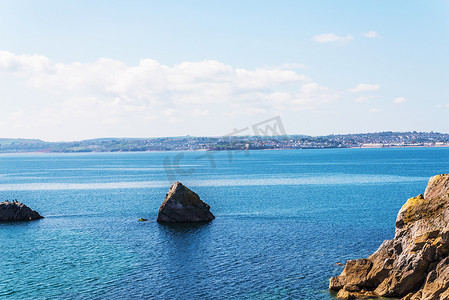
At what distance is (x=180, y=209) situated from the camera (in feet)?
228

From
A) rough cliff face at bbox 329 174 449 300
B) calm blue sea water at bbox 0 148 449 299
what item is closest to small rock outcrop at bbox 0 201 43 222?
calm blue sea water at bbox 0 148 449 299

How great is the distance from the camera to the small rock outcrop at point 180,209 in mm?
69125

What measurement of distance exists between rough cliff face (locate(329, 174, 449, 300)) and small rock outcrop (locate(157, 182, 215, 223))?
35571 mm

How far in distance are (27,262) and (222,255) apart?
22149 mm

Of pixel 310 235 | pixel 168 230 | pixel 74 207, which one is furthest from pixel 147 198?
pixel 310 235

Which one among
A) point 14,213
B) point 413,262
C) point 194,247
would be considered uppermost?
point 14,213

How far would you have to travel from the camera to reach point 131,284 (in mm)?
39219

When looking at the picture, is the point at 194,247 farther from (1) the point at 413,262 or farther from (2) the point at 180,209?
(1) the point at 413,262

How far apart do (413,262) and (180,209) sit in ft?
140

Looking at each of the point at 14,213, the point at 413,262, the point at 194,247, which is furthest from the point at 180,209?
the point at 413,262

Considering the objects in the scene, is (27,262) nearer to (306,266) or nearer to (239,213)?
(306,266)

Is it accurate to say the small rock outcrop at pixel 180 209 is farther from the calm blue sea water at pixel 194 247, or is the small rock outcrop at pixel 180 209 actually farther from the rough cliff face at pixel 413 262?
the rough cliff face at pixel 413 262

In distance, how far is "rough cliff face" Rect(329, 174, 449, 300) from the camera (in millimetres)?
32475

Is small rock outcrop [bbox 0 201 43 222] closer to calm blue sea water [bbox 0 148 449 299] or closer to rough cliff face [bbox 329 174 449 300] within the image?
calm blue sea water [bbox 0 148 449 299]
